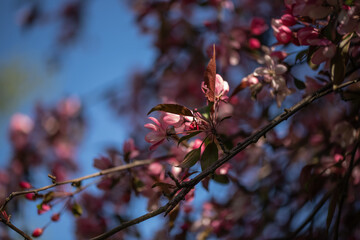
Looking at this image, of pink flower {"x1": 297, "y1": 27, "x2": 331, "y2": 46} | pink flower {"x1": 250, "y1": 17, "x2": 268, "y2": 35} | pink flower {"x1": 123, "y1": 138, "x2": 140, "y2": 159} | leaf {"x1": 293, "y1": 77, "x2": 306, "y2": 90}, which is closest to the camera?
pink flower {"x1": 297, "y1": 27, "x2": 331, "y2": 46}

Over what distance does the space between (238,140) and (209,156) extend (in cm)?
45

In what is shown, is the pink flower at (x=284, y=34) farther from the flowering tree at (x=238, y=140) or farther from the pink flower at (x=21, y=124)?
the pink flower at (x=21, y=124)

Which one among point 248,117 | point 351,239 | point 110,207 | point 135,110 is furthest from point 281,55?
point 135,110

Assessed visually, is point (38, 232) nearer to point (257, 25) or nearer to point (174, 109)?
point (174, 109)

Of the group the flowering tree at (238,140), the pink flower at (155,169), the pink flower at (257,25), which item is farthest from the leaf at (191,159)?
the pink flower at (257,25)

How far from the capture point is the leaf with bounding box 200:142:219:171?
58 centimetres

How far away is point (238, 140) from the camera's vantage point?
1027mm

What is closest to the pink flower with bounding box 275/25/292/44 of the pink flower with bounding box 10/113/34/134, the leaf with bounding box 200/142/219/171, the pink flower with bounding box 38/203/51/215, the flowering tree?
the flowering tree

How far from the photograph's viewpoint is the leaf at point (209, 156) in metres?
0.58

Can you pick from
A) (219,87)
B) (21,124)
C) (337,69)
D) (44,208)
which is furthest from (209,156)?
(21,124)

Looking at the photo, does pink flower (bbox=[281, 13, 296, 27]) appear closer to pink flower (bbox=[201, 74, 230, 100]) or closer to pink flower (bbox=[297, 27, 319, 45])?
pink flower (bbox=[297, 27, 319, 45])

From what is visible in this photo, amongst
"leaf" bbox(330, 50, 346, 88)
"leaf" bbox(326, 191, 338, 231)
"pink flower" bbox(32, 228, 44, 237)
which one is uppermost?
"pink flower" bbox(32, 228, 44, 237)

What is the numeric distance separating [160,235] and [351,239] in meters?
0.69

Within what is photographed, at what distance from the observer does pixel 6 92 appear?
5.94 m
